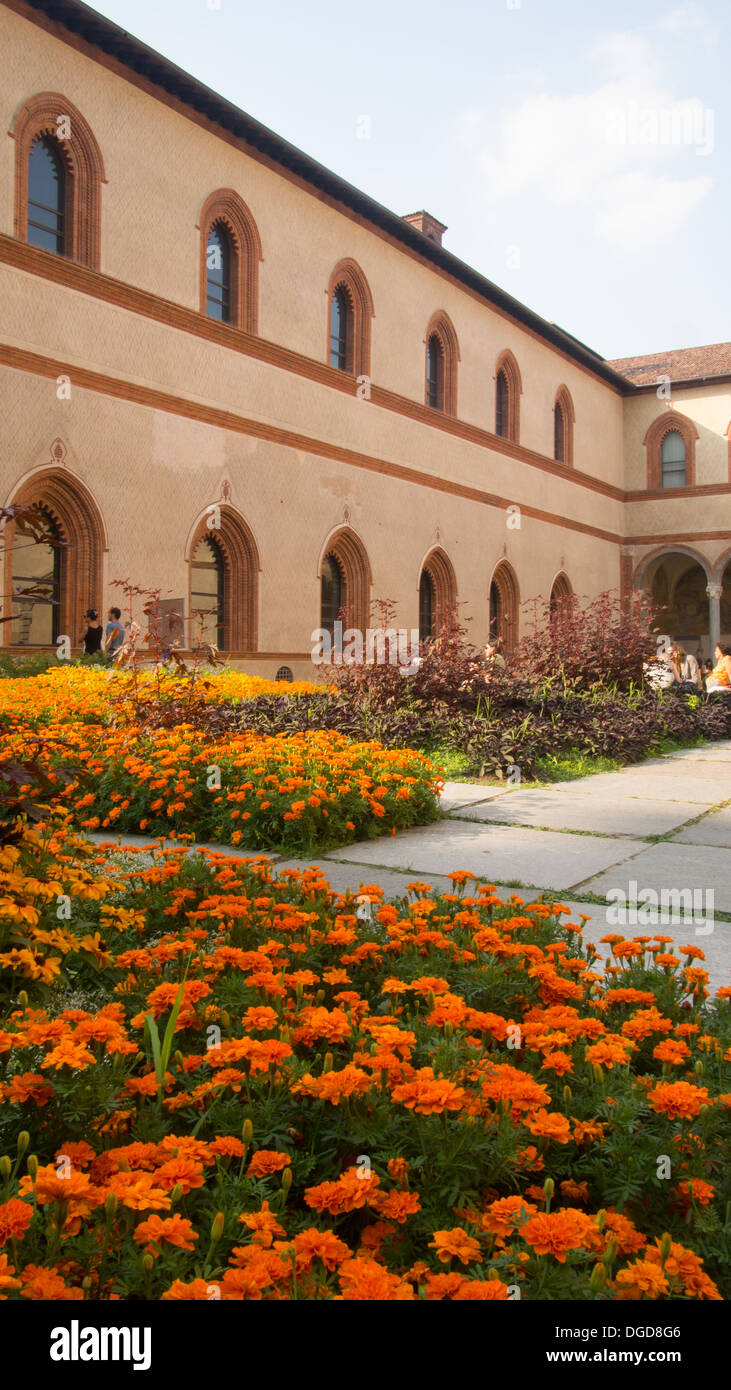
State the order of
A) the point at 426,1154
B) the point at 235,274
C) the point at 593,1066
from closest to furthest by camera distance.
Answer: the point at 426,1154 < the point at 593,1066 < the point at 235,274

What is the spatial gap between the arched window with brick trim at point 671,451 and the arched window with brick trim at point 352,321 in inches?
581

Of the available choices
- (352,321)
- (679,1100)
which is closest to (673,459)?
(352,321)

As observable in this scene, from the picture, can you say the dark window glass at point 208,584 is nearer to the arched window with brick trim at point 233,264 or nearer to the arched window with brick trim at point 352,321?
the arched window with brick trim at point 233,264

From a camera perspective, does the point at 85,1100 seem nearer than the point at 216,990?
Yes

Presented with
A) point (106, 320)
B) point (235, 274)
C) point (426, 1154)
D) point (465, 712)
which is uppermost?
point (235, 274)

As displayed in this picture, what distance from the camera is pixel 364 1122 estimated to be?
Result: 5.99 ft

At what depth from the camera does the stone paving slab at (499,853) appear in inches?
177

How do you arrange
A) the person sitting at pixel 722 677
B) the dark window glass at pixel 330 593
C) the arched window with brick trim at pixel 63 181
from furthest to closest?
the dark window glass at pixel 330 593 < the person sitting at pixel 722 677 < the arched window with brick trim at pixel 63 181

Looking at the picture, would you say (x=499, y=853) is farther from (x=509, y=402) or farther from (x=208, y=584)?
(x=509, y=402)

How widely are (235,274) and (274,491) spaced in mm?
3647

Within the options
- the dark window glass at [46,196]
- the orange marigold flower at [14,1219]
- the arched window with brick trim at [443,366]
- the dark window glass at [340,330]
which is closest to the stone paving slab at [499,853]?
the orange marigold flower at [14,1219]

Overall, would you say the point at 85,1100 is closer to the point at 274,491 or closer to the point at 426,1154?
the point at 426,1154

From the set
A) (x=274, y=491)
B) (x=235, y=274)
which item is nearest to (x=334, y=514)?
(x=274, y=491)

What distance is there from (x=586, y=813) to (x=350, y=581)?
13094 mm
